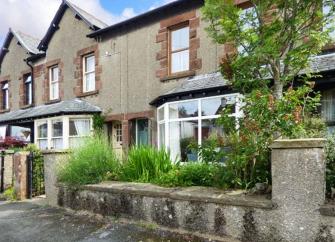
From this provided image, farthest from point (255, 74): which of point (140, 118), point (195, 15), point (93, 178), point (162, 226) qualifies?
point (140, 118)

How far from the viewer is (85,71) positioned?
16.7 metres

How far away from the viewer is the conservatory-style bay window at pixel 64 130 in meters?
15.4

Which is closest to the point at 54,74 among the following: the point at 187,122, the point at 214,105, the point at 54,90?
the point at 54,90

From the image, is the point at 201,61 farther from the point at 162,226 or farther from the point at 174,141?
the point at 162,226

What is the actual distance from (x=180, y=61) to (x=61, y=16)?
26.3ft

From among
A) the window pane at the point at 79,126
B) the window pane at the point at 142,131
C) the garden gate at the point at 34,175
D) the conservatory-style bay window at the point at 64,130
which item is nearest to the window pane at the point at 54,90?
the conservatory-style bay window at the point at 64,130

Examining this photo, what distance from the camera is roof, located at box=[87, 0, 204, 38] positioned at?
1275cm

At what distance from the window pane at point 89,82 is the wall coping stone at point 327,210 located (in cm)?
1310

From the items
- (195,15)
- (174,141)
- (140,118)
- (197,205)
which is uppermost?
(195,15)

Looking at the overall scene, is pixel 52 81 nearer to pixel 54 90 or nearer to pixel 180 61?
pixel 54 90

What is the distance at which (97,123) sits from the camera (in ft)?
49.9

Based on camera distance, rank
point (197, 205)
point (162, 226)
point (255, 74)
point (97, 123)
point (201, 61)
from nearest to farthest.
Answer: point (197, 205), point (162, 226), point (255, 74), point (201, 61), point (97, 123)

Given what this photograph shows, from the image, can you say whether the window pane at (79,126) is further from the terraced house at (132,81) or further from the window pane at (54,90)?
the window pane at (54,90)

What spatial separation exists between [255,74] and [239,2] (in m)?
6.03
